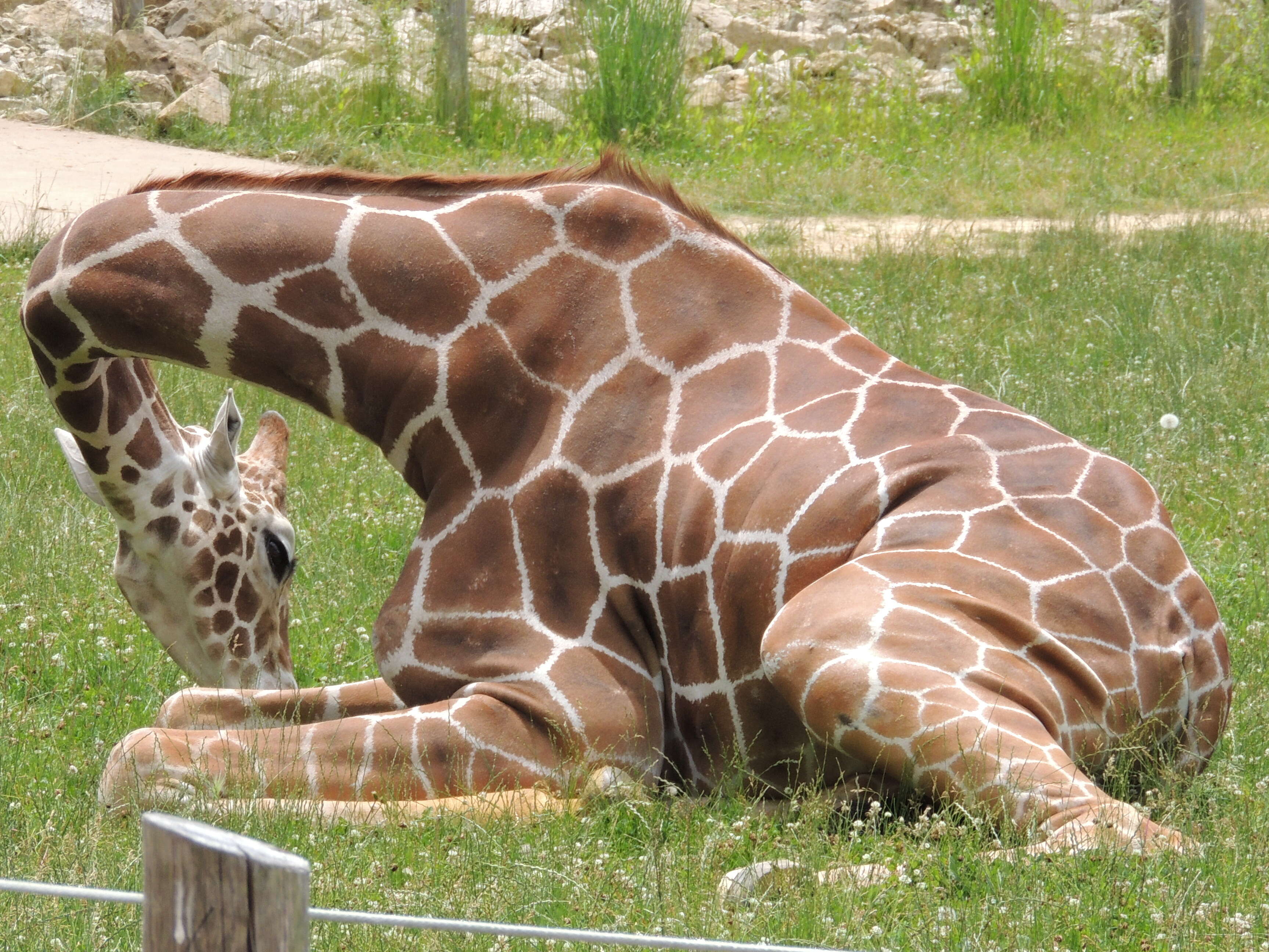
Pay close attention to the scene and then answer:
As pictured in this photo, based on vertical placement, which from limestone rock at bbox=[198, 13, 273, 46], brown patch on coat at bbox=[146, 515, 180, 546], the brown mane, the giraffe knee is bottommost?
the giraffe knee

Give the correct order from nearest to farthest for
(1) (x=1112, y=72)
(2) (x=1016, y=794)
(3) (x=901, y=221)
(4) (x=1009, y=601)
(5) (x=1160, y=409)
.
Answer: (2) (x=1016, y=794)
(4) (x=1009, y=601)
(5) (x=1160, y=409)
(3) (x=901, y=221)
(1) (x=1112, y=72)

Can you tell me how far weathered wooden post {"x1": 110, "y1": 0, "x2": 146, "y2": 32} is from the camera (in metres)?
14.9

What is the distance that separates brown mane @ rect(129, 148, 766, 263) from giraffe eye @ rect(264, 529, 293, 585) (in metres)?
1.02

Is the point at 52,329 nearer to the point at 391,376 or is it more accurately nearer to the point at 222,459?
the point at 222,459

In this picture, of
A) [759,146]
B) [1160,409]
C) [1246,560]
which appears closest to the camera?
[1246,560]

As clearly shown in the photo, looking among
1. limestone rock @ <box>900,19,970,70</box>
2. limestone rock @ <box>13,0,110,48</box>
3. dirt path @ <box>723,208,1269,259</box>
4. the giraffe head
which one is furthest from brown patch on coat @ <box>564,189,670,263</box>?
limestone rock @ <box>900,19,970,70</box>

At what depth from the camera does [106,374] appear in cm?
430

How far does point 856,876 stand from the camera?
3.09 m

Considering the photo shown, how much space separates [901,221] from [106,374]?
7886 mm

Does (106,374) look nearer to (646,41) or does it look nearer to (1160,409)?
(1160,409)

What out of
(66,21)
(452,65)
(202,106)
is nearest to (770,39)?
(452,65)

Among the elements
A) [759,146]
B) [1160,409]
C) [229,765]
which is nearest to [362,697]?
[229,765]

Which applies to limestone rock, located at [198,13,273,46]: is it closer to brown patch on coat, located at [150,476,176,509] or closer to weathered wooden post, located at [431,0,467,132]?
weathered wooden post, located at [431,0,467,132]

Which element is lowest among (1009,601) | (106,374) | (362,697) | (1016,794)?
(362,697)
